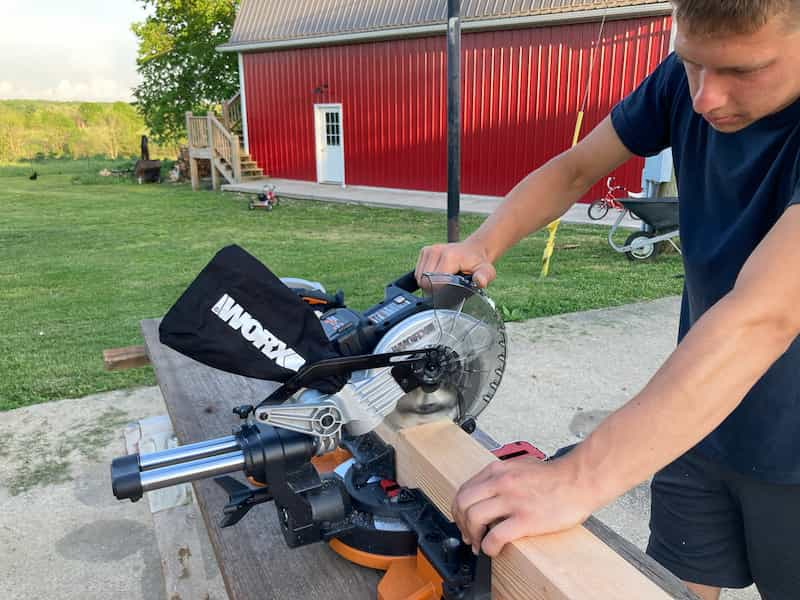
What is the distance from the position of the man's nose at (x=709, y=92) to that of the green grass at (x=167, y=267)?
4.05 m

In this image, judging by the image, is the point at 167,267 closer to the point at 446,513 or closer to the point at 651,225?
the point at 651,225

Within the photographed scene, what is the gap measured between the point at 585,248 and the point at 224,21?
17.9 m

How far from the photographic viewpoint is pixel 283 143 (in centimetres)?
1827

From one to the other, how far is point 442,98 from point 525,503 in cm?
1442

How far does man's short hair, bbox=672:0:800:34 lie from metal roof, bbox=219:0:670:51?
38.2 ft

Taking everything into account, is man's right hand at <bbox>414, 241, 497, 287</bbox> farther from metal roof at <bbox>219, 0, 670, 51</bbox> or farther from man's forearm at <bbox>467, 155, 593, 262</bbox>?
metal roof at <bbox>219, 0, 670, 51</bbox>

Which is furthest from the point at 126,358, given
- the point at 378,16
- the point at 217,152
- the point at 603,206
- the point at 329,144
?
the point at 217,152

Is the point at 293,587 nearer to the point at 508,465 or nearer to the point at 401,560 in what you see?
the point at 401,560

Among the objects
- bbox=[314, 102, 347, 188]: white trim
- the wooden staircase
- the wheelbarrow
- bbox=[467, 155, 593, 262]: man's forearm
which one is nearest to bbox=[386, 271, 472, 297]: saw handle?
bbox=[467, 155, 593, 262]: man's forearm

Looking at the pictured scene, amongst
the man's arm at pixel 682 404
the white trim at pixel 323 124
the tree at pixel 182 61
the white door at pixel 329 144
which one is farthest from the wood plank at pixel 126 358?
the tree at pixel 182 61

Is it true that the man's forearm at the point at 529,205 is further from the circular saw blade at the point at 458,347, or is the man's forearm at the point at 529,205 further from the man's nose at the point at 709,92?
the man's nose at the point at 709,92

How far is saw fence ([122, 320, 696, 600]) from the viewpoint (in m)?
0.98

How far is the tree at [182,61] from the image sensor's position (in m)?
21.4

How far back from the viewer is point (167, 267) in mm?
7996
